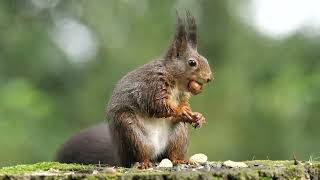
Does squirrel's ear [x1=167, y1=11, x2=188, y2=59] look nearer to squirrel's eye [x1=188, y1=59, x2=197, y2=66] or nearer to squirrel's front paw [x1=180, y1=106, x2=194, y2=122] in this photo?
squirrel's eye [x1=188, y1=59, x2=197, y2=66]

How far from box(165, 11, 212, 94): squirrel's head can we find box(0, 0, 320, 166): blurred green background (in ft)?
16.0

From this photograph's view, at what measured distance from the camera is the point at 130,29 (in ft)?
39.0

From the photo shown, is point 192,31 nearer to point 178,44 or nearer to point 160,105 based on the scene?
point 178,44

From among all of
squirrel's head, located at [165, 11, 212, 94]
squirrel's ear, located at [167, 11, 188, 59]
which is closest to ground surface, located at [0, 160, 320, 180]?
squirrel's head, located at [165, 11, 212, 94]

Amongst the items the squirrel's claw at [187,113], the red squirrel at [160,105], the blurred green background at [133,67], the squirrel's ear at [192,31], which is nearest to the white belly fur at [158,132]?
the red squirrel at [160,105]

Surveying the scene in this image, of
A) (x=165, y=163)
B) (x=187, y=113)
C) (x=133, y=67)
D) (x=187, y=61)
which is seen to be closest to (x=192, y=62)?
(x=187, y=61)

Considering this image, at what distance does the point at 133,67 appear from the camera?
33.4ft

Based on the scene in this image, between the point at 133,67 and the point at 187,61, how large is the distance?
595 cm

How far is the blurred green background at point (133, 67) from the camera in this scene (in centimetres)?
967

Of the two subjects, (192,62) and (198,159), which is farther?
(192,62)

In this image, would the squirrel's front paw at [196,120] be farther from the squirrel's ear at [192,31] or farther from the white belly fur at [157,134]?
the squirrel's ear at [192,31]

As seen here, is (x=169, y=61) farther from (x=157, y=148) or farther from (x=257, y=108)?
(x=257, y=108)

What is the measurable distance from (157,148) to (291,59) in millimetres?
7414

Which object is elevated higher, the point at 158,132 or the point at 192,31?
the point at 192,31
